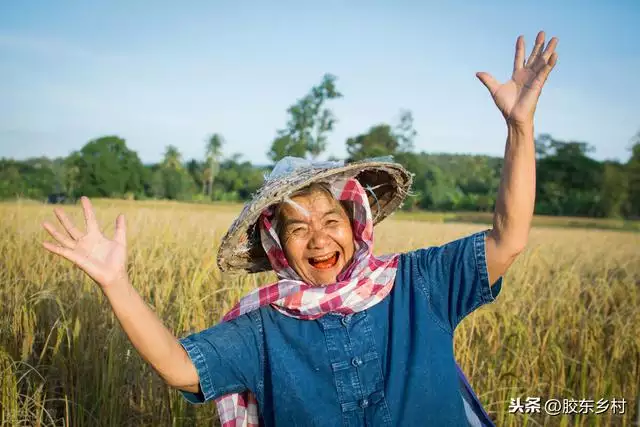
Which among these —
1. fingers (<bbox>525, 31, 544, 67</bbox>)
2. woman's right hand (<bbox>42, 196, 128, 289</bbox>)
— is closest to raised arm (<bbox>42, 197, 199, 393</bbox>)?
woman's right hand (<bbox>42, 196, 128, 289</bbox>)

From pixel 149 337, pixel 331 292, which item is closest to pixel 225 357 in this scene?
pixel 149 337

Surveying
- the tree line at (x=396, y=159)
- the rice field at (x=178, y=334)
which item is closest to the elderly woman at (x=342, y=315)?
the rice field at (x=178, y=334)

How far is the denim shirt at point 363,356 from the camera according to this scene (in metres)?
1.40

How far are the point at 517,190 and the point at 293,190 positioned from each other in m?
0.62

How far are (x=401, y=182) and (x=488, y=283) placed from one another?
1.75ft

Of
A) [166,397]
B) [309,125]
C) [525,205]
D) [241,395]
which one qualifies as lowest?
[166,397]

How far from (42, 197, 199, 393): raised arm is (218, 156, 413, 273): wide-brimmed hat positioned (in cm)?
44

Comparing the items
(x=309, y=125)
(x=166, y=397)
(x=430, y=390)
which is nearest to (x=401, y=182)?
(x=430, y=390)

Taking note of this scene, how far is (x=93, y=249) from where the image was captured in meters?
1.27

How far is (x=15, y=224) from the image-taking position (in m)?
4.81

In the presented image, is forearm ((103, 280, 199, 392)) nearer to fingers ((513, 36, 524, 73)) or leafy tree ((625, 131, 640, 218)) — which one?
fingers ((513, 36, 524, 73))

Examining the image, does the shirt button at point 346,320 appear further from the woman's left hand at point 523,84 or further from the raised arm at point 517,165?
the woman's left hand at point 523,84

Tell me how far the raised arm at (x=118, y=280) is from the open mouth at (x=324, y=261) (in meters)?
0.47

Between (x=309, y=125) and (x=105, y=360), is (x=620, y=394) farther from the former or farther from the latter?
(x=309, y=125)
